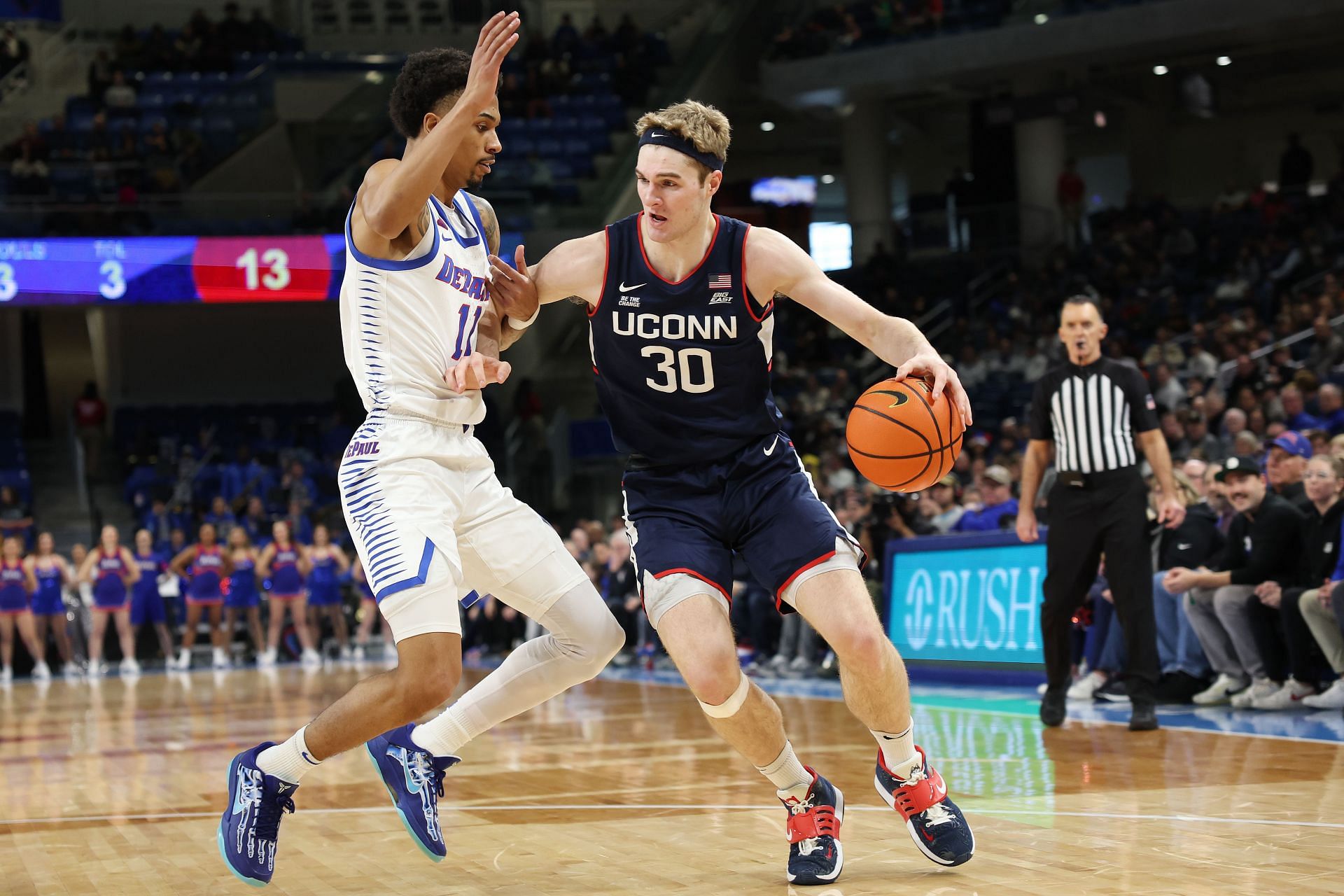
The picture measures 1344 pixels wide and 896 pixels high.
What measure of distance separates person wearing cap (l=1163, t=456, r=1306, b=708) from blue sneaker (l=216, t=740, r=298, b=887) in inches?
217

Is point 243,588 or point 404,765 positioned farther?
point 243,588

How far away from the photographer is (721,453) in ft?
14.2

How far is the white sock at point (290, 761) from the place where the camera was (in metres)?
4.07

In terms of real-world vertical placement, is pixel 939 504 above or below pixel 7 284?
below

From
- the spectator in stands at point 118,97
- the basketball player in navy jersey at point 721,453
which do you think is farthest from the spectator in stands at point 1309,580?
the spectator in stands at point 118,97

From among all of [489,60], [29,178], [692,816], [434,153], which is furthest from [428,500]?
[29,178]

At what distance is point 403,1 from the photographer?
2628 cm

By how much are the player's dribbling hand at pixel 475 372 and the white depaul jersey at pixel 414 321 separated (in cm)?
5

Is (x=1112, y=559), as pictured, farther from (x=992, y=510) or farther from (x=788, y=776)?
(x=992, y=510)

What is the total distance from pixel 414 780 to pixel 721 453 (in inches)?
49.8

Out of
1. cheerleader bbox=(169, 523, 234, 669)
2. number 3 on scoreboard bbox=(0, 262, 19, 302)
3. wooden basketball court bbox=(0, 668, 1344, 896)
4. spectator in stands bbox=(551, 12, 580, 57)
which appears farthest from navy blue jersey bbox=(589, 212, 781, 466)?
spectator in stands bbox=(551, 12, 580, 57)

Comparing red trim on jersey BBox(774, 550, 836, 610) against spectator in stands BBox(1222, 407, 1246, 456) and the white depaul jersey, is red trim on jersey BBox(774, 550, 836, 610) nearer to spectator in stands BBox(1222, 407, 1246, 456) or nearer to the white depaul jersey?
the white depaul jersey

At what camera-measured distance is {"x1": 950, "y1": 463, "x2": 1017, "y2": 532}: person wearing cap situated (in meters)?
11.1

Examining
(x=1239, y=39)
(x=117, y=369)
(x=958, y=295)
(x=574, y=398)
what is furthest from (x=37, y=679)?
(x=1239, y=39)
